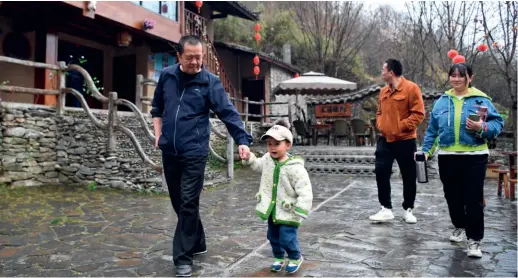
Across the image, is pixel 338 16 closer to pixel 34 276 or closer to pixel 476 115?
pixel 476 115

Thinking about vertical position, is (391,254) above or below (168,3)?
below

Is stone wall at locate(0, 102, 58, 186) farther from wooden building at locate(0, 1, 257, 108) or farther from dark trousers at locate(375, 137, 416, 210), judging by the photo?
dark trousers at locate(375, 137, 416, 210)

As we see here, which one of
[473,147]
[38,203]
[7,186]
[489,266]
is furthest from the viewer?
[7,186]

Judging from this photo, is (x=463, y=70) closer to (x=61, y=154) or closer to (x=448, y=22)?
(x=61, y=154)

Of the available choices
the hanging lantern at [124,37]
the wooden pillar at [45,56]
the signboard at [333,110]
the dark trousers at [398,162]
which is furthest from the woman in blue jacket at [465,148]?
the signboard at [333,110]

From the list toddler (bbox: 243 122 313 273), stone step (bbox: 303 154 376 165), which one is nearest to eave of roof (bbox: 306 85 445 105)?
stone step (bbox: 303 154 376 165)

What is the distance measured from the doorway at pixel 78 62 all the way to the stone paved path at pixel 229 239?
6158mm

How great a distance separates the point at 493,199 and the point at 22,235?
633 cm

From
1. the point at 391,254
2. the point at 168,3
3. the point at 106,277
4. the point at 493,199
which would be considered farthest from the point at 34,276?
the point at 168,3

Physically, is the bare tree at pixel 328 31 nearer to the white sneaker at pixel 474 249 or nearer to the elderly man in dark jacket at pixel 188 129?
the white sneaker at pixel 474 249

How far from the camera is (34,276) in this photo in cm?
286

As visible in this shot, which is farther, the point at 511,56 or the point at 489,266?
the point at 511,56

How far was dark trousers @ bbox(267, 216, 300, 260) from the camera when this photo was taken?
274cm

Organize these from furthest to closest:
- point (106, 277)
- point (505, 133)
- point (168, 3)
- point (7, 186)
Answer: point (505, 133) < point (168, 3) < point (7, 186) < point (106, 277)
